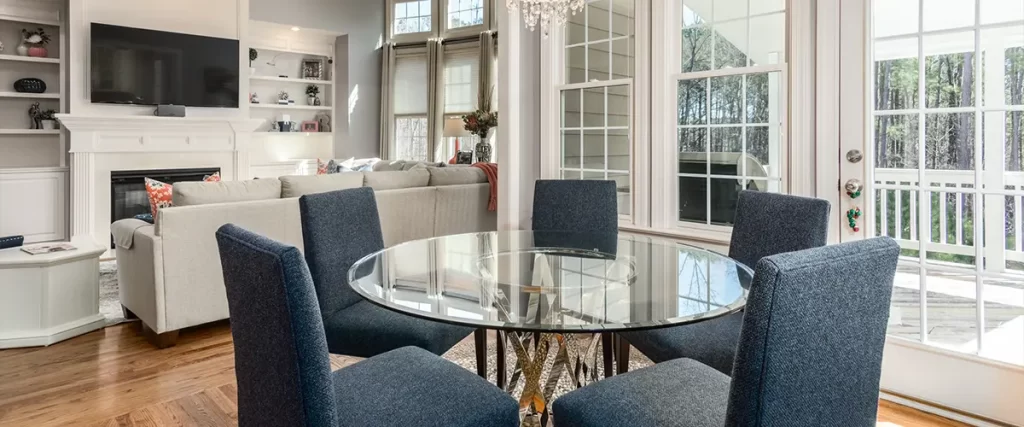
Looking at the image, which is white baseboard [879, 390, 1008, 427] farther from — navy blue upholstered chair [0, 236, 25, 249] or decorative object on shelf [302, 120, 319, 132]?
decorative object on shelf [302, 120, 319, 132]

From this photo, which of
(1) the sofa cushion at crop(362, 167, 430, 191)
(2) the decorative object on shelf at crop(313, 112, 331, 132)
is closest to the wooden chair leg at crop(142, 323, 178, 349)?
(1) the sofa cushion at crop(362, 167, 430, 191)

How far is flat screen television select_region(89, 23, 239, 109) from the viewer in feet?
19.5

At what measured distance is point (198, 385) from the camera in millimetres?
2762

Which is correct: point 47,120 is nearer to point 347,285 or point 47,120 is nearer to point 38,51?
point 38,51

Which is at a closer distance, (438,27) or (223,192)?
(223,192)

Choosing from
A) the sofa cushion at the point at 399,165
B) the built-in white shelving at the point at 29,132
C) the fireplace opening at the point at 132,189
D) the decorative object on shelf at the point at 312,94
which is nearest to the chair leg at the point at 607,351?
the sofa cushion at the point at 399,165

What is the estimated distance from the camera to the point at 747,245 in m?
2.34

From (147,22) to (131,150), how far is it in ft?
4.57

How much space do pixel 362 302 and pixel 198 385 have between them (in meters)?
1.06

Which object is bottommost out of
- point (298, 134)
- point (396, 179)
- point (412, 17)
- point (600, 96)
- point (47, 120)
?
point (396, 179)

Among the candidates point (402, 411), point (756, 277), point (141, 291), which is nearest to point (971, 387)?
point (756, 277)

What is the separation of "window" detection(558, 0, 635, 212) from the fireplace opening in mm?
4537

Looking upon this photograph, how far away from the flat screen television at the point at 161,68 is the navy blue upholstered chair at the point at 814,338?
22.1 feet

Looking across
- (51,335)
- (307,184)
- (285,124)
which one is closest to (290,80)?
(285,124)
